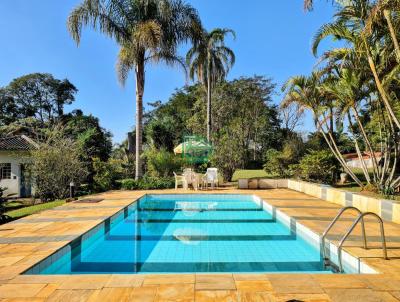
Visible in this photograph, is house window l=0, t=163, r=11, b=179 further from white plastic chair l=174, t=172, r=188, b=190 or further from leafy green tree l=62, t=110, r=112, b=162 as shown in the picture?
white plastic chair l=174, t=172, r=188, b=190

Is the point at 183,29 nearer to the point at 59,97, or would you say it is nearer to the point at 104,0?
the point at 104,0

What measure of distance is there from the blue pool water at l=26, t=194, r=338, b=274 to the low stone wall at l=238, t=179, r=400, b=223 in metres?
2.17

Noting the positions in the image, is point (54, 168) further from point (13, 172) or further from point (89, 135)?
point (13, 172)

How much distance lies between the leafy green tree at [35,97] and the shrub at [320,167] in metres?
35.3

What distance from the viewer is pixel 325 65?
11945 mm

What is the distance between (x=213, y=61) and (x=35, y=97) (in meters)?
30.3

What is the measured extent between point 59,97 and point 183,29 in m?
33.7

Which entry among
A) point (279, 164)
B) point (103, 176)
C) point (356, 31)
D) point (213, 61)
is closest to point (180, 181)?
point (103, 176)

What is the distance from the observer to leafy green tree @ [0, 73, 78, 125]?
137 ft

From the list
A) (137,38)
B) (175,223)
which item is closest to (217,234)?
(175,223)

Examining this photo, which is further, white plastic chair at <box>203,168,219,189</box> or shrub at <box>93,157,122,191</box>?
shrub at <box>93,157,122,191</box>

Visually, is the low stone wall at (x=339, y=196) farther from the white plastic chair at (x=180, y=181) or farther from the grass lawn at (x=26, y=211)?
the grass lawn at (x=26, y=211)

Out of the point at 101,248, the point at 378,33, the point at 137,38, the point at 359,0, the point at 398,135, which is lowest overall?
the point at 101,248

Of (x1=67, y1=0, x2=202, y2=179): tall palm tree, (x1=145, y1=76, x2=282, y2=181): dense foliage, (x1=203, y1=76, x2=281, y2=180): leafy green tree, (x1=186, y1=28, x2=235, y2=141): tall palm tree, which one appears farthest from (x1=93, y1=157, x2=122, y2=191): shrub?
(x1=203, y1=76, x2=281, y2=180): leafy green tree
